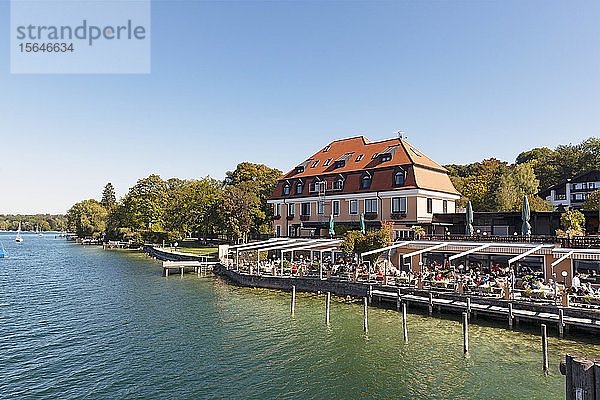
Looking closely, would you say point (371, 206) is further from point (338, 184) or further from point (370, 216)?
point (338, 184)

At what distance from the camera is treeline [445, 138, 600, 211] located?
159 ft

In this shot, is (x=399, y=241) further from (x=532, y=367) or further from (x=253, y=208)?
(x=253, y=208)

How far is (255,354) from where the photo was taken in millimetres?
17406

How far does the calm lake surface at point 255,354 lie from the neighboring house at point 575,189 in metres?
48.9

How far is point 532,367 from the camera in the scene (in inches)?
600

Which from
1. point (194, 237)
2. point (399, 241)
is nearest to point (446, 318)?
point (399, 241)

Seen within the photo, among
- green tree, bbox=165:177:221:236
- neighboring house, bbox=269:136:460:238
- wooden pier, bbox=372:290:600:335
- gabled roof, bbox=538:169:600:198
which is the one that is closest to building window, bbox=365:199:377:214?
neighboring house, bbox=269:136:460:238

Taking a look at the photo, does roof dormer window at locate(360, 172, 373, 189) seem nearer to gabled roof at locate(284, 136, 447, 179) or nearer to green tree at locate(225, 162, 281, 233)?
gabled roof at locate(284, 136, 447, 179)

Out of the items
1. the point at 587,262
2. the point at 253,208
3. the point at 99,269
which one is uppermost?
the point at 253,208

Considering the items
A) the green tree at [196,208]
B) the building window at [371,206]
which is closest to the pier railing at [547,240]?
the building window at [371,206]

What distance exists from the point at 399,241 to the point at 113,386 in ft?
73.1

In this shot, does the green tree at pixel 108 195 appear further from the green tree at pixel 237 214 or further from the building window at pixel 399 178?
the building window at pixel 399 178

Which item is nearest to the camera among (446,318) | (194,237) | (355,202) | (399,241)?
(446,318)

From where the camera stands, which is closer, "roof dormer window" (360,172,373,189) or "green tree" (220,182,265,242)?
"roof dormer window" (360,172,373,189)
